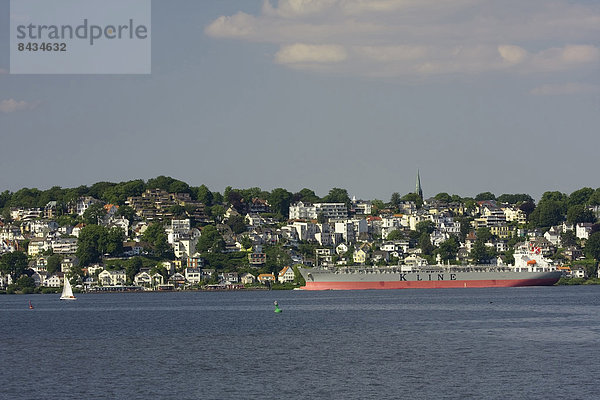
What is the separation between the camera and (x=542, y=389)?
40594 millimetres

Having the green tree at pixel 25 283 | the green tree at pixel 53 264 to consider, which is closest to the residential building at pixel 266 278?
the green tree at pixel 53 264

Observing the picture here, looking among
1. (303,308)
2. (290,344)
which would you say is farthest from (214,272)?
(290,344)

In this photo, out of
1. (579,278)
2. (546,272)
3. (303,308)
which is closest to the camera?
(303,308)

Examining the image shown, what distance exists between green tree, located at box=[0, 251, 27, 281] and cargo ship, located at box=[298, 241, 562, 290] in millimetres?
62331

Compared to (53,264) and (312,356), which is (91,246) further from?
(312,356)

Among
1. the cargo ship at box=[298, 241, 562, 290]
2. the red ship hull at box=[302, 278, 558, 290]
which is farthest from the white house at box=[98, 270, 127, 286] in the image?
the red ship hull at box=[302, 278, 558, 290]

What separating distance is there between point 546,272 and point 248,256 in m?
69.3

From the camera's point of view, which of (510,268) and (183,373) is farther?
(510,268)

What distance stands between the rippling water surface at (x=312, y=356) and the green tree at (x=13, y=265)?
100m

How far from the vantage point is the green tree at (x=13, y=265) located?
7264 inches

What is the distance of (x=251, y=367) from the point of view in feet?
160

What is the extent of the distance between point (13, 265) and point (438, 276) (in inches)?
3244

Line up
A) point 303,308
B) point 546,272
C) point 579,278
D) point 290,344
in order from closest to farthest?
1. point 290,344
2. point 303,308
3. point 546,272
4. point 579,278

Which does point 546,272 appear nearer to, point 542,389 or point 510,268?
point 510,268
